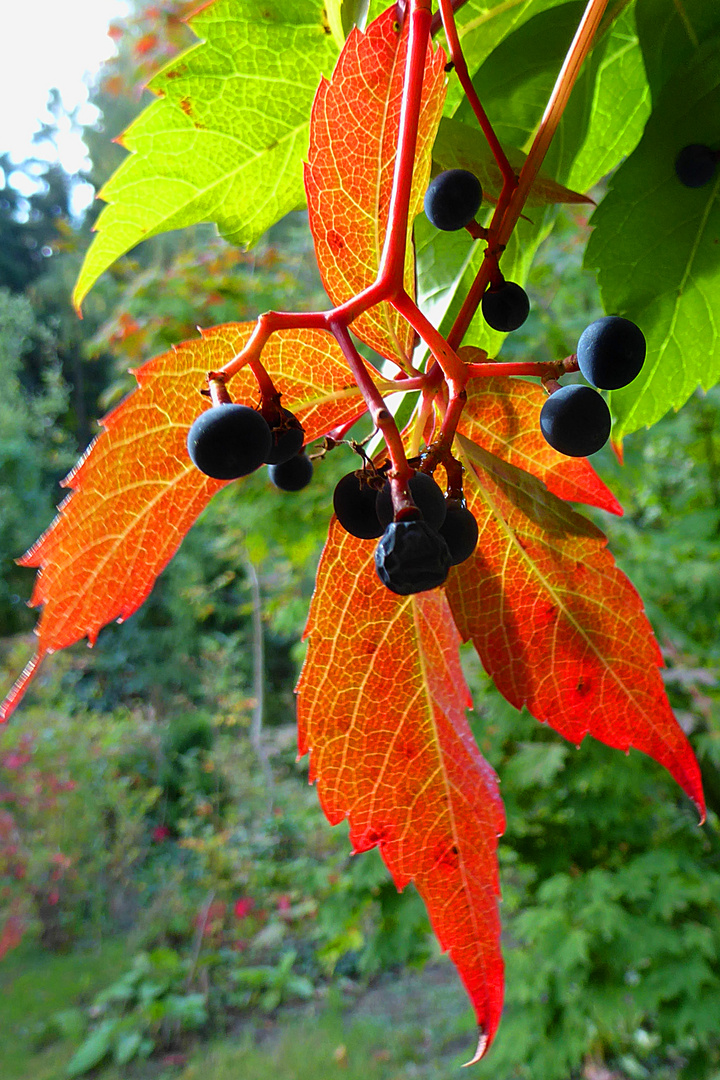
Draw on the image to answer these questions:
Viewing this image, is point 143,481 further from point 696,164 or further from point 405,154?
point 696,164

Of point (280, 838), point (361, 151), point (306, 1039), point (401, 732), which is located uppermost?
point (280, 838)

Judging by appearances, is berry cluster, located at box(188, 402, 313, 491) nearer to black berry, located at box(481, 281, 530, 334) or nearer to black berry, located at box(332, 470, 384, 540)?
black berry, located at box(332, 470, 384, 540)

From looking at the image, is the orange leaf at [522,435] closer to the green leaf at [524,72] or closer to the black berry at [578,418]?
the black berry at [578,418]

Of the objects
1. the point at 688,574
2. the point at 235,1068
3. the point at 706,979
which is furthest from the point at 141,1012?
the point at 688,574

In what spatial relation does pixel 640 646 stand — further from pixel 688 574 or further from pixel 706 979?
pixel 706 979

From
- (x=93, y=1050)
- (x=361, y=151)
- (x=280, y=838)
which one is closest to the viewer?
(x=361, y=151)

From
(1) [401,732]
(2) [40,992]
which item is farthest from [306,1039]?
(1) [401,732]

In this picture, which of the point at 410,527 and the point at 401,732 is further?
the point at 401,732

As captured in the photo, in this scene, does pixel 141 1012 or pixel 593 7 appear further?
pixel 141 1012
